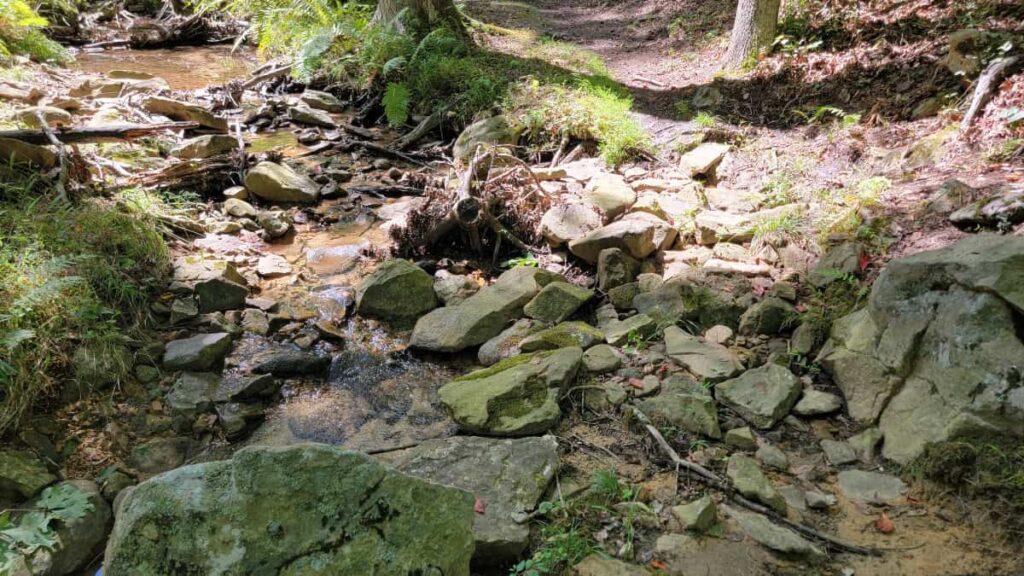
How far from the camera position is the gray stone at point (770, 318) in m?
4.16

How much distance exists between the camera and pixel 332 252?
231 inches

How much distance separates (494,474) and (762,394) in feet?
5.51

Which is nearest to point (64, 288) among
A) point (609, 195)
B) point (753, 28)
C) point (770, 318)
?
point (609, 195)

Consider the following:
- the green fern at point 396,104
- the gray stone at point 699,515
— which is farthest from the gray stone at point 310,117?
the gray stone at point 699,515

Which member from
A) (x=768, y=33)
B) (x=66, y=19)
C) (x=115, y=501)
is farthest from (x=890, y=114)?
(x=66, y=19)

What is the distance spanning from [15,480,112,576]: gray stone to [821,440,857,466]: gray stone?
12.4 ft

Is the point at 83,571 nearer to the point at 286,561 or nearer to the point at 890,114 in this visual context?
the point at 286,561

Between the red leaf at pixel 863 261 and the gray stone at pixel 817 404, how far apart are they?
118 centimetres

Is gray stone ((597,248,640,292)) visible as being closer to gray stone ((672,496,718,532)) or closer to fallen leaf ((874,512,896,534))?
Result: gray stone ((672,496,718,532))

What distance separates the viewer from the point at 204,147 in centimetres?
702

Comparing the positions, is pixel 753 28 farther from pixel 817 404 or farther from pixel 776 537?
pixel 776 537

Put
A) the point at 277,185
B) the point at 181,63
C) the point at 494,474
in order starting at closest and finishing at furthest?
the point at 494,474 < the point at 277,185 < the point at 181,63

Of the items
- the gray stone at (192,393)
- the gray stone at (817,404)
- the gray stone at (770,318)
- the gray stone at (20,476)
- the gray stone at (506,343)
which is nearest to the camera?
the gray stone at (20,476)

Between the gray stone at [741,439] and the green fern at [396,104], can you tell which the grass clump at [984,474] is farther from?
the green fern at [396,104]
